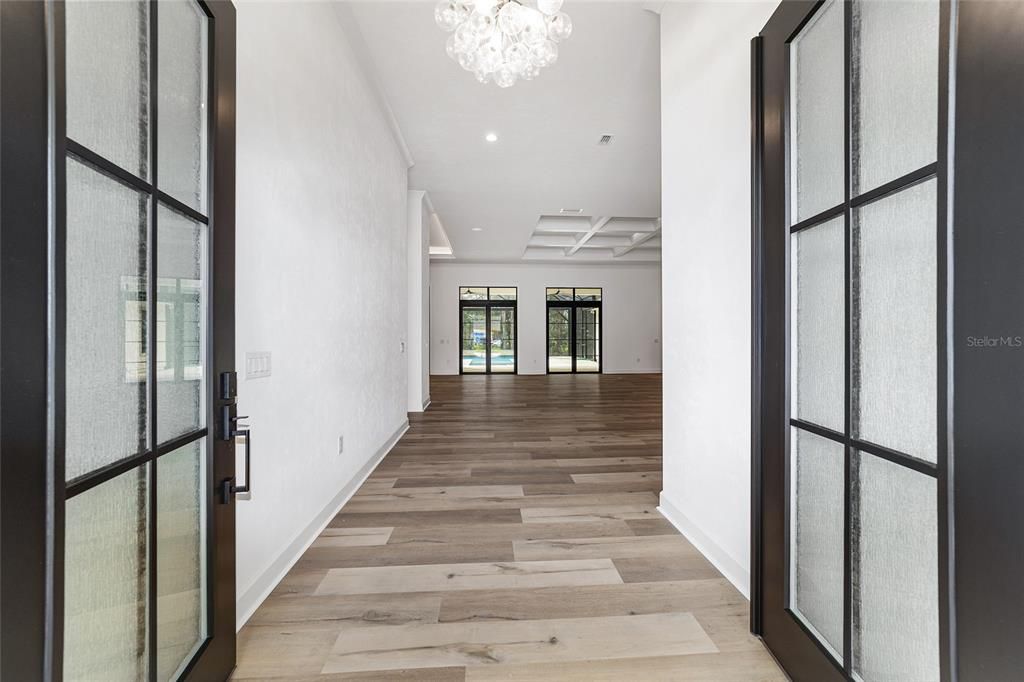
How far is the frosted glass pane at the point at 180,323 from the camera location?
1.15m

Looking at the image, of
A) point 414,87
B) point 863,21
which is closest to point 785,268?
point 863,21

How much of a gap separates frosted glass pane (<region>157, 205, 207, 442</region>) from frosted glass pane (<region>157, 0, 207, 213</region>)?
100 mm

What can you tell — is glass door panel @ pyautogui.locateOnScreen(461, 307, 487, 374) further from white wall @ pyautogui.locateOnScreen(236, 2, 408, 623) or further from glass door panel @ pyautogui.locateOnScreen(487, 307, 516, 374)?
white wall @ pyautogui.locateOnScreen(236, 2, 408, 623)

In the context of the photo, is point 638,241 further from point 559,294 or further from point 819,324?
point 819,324

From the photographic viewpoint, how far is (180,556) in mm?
1238

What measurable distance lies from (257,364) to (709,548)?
228cm

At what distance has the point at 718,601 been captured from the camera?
6.05ft

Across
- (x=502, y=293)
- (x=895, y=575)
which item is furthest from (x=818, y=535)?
(x=502, y=293)

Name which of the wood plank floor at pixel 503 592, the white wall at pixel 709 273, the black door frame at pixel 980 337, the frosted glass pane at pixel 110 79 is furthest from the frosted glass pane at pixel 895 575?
the frosted glass pane at pixel 110 79

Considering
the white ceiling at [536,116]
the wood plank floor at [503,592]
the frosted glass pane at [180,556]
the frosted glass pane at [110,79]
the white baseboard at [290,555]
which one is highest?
the white ceiling at [536,116]

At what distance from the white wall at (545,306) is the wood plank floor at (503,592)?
8.57 metres

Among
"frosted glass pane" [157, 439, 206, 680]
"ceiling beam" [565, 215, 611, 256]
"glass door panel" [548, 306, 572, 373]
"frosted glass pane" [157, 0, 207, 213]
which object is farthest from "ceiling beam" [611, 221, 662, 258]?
"frosted glass pane" [157, 439, 206, 680]

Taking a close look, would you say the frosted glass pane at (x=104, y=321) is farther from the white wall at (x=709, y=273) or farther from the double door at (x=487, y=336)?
the double door at (x=487, y=336)

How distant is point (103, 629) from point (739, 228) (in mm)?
2415
